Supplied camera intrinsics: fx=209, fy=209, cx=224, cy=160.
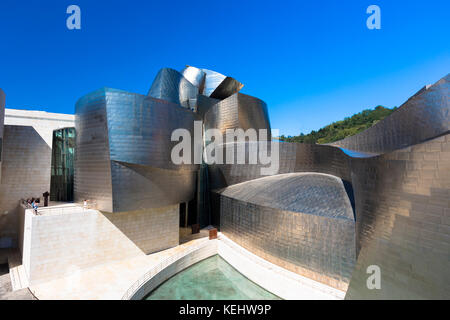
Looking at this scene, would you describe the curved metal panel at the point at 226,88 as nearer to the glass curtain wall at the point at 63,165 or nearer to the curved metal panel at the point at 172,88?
the curved metal panel at the point at 172,88

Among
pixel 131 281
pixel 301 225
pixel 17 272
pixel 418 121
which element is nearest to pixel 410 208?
pixel 418 121

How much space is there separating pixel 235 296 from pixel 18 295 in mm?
8649

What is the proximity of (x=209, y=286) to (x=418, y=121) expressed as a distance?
402 inches

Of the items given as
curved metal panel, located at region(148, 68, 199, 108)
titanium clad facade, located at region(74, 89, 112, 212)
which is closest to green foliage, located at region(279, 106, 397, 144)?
curved metal panel, located at region(148, 68, 199, 108)

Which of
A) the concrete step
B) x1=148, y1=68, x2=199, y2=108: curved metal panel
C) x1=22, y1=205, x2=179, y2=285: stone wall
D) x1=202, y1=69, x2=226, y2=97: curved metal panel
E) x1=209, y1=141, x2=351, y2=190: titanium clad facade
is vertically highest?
x1=202, y1=69, x2=226, y2=97: curved metal panel

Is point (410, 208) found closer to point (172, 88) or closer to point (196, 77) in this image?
point (172, 88)

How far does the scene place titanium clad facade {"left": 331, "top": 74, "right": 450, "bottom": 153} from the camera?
4.82m

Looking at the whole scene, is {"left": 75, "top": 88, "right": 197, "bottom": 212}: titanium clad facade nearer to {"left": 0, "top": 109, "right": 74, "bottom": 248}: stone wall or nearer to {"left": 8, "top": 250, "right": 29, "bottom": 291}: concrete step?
{"left": 8, "top": 250, "right": 29, "bottom": 291}: concrete step

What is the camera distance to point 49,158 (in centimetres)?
1436

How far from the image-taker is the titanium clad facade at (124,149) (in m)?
10.2

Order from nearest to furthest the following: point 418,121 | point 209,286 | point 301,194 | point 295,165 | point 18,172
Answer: point 418,121, point 209,286, point 301,194, point 18,172, point 295,165

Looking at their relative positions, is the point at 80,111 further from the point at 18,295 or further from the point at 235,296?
the point at 235,296

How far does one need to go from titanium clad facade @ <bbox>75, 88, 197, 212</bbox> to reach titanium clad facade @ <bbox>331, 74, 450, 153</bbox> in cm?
1016

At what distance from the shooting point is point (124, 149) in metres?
10.3
